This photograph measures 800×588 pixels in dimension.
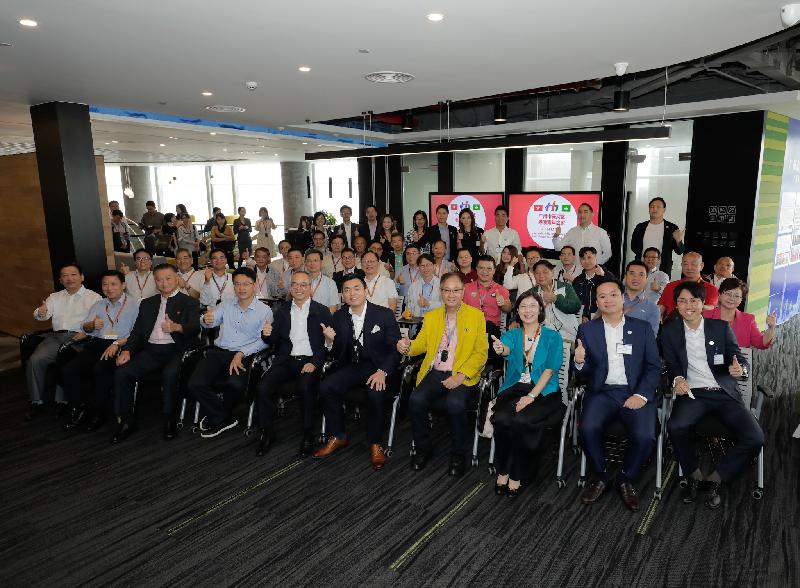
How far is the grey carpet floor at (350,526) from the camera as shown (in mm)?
2861

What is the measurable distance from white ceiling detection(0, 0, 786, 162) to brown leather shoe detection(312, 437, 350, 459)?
315cm

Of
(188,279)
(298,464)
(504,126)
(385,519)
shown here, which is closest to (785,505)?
(385,519)

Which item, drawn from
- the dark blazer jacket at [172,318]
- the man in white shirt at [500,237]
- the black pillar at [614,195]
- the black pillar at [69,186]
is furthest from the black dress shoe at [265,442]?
the black pillar at [614,195]

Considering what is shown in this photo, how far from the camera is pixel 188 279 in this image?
6.10 m

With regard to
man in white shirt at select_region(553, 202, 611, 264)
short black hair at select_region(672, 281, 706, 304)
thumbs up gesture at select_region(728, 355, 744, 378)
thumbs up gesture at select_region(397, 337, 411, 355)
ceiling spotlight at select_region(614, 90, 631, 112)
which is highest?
ceiling spotlight at select_region(614, 90, 631, 112)

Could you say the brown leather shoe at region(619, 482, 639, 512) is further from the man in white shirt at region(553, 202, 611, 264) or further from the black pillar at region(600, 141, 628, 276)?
the black pillar at region(600, 141, 628, 276)

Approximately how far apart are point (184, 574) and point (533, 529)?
205 cm

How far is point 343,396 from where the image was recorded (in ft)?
13.6

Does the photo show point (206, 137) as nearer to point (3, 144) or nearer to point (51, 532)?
point (3, 144)

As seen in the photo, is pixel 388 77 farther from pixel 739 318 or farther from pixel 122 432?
pixel 122 432

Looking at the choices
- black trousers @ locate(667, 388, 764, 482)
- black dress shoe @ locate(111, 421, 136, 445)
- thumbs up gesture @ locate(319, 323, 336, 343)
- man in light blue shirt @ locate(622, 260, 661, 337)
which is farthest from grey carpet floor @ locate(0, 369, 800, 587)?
man in light blue shirt @ locate(622, 260, 661, 337)

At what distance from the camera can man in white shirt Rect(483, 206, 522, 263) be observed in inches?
303

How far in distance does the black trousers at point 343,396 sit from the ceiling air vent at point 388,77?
2907 millimetres

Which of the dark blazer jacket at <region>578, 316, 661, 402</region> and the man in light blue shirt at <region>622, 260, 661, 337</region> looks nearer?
the dark blazer jacket at <region>578, 316, 661, 402</region>
